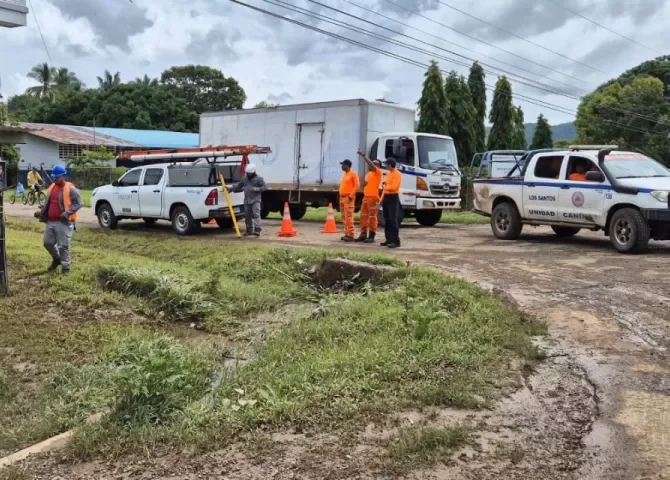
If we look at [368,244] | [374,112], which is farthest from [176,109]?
[368,244]

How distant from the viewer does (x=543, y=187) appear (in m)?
13.1

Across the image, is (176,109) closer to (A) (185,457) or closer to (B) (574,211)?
(B) (574,211)

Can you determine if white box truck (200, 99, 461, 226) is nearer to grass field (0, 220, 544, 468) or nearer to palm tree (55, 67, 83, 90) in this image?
grass field (0, 220, 544, 468)

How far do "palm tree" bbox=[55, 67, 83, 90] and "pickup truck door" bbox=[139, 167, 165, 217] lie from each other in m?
62.9

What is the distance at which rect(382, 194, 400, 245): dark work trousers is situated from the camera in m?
12.6

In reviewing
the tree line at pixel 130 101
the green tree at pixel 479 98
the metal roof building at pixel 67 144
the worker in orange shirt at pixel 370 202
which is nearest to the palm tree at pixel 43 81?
the tree line at pixel 130 101

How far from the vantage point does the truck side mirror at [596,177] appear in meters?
11.9

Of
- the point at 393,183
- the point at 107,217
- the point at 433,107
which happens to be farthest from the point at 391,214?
the point at 433,107

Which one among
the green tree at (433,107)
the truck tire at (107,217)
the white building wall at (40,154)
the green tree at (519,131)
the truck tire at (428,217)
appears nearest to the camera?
the truck tire at (107,217)

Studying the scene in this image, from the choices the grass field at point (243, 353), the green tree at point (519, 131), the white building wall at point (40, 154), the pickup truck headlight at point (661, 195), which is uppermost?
the green tree at point (519, 131)

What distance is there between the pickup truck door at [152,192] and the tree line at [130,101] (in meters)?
45.6

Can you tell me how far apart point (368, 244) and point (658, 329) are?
23.8 feet

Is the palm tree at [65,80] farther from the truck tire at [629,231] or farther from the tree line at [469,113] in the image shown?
the truck tire at [629,231]

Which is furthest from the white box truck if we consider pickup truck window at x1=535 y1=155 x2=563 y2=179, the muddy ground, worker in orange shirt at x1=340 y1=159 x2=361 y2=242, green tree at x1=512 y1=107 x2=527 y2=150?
green tree at x1=512 y1=107 x2=527 y2=150
